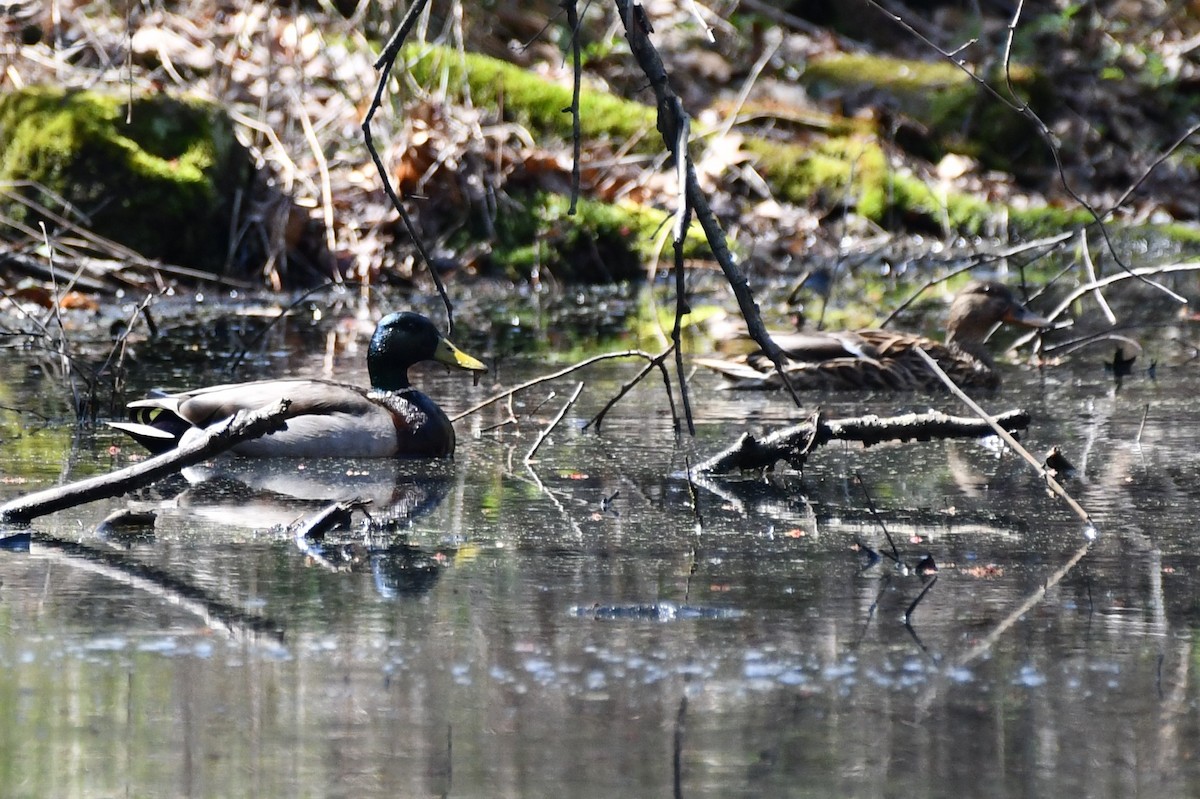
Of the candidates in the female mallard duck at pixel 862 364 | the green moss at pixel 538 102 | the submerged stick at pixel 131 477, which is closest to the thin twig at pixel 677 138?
the submerged stick at pixel 131 477

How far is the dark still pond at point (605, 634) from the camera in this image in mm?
3246

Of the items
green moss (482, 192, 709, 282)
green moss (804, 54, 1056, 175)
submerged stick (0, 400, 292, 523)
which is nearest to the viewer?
submerged stick (0, 400, 292, 523)

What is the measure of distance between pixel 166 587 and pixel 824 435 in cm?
238

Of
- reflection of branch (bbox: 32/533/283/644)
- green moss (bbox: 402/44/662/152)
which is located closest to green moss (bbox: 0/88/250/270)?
green moss (bbox: 402/44/662/152)

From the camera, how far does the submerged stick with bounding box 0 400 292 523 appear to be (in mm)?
5059

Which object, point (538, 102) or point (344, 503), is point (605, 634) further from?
point (538, 102)

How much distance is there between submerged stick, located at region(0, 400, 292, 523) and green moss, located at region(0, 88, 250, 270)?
757 centimetres

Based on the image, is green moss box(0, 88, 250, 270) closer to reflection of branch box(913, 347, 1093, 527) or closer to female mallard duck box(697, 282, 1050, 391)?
female mallard duck box(697, 282, 1050, 391)

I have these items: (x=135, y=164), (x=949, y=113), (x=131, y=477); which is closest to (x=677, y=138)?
(x=131, y=477)

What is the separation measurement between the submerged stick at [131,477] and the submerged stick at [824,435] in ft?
5.30

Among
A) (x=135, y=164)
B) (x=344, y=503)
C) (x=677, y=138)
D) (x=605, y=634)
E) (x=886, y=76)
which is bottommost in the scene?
Answer: (x=605, y=634)

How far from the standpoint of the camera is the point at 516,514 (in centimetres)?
552

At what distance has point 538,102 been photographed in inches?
630

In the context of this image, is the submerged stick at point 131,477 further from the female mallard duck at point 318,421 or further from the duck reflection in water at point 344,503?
the female mallard duck at point 318,421
